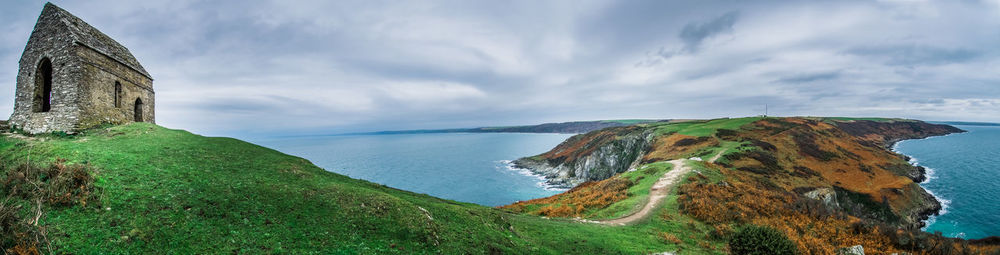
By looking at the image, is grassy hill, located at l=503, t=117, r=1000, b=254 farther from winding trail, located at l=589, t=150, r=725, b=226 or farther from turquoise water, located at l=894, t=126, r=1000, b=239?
turquoise water, located at l=894, t=126, r=1000, b=239

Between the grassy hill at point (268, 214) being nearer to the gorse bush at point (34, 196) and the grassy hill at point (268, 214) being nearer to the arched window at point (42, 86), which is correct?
the gorse bush at point (34, 196)

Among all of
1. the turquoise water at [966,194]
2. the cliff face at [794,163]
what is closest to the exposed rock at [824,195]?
the cliff face at [794,163]

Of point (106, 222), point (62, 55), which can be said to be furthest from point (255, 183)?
point (62, 55)

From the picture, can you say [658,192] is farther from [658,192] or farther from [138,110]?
[138,110]

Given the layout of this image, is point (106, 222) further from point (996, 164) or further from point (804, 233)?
point (996, 164)

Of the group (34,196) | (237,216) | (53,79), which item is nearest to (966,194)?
(237,216)
